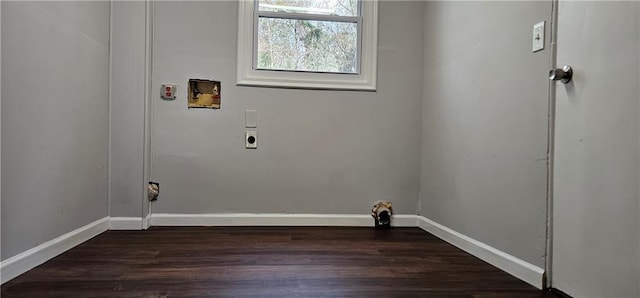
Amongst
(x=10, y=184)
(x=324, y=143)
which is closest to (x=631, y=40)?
(x=324, y=143)

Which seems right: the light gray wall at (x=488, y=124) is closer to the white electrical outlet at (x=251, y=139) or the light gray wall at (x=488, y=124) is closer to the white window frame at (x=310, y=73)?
the white window frame at (x=310, y=73)

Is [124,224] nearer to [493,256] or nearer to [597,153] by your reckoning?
[493,256]

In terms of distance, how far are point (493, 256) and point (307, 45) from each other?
1778 millimetres

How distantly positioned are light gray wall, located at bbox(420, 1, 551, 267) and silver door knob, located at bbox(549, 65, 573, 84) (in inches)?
3.8

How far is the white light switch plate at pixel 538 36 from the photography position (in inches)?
59.1

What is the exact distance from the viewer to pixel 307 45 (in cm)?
267

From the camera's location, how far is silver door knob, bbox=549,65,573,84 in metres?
1.36

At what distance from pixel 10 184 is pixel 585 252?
2129mm

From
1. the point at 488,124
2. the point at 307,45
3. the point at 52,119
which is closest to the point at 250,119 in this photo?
the point at 307,45

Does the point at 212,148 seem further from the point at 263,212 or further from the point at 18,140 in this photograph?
the point at 18,140

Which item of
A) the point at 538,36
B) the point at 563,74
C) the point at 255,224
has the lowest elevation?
the point at 255,224

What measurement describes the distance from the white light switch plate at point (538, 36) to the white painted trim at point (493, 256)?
2.90ft

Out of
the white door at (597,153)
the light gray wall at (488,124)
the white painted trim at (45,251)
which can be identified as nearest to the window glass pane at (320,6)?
the light gray wall at (488,124)

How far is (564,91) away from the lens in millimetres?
1395
